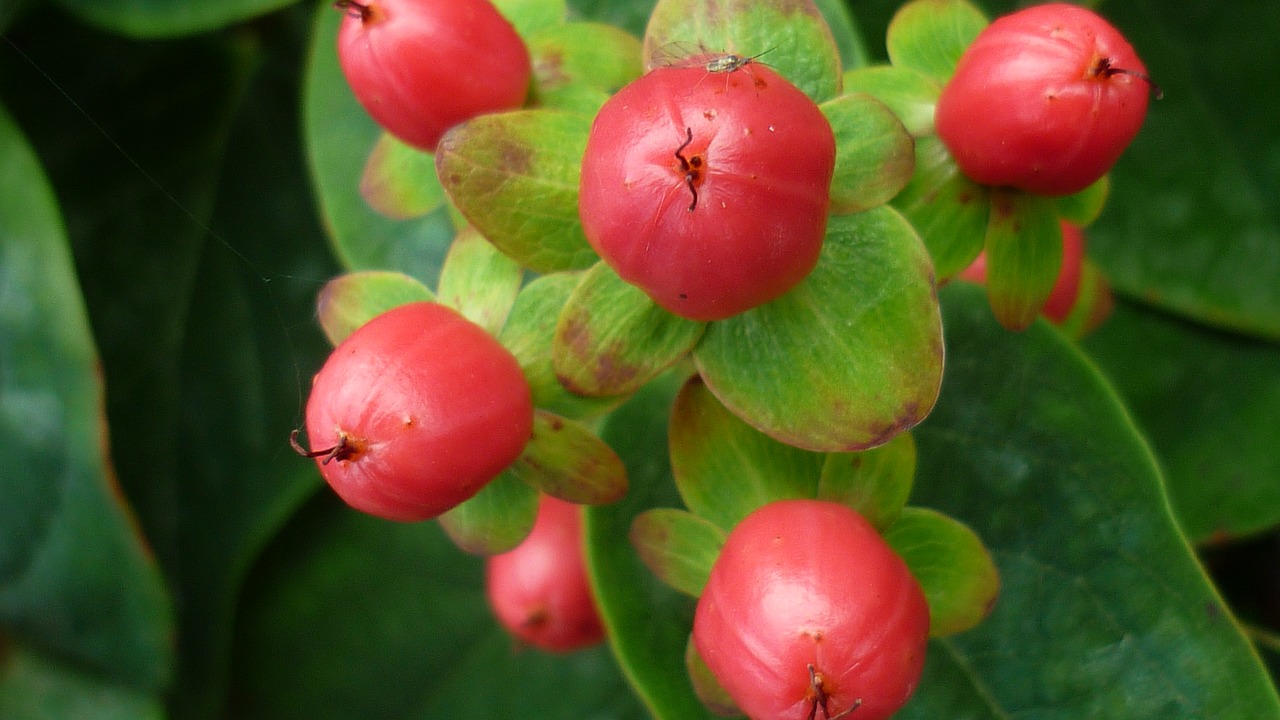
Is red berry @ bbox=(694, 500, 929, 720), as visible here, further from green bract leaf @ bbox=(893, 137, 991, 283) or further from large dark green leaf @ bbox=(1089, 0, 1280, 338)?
large dark green leaf @ bbox=(1089, 0, 1280, 338)

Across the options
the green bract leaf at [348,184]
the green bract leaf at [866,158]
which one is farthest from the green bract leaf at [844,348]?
the green bract leaf at [348,184]

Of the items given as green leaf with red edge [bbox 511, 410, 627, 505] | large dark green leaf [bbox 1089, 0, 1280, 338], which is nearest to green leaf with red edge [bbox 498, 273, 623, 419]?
green leaf with red edge [bbox 511, 410, 627, 505]

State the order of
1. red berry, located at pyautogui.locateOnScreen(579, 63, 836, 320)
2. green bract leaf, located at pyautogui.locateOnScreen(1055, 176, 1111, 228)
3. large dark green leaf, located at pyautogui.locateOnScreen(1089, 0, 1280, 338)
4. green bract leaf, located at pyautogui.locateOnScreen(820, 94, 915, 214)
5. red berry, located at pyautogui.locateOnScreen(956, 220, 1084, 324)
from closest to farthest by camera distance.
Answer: red berry, located at pyautogui.locateOnScreen(579, 63, 836, 320) → green bract leaf, located at pyautogui.locateOnScreen(820, 94, 915, 214) → green bract leaf, located at pyautogui.locateOnScreen(1055, 176, 1111, 228) → red berry, located at pyautogui.locateOnScreen(956, 220, 1084, 324) → large dark green leaf, located at pyautogui.locateOnScreen(1089, 0, 1280, 338)

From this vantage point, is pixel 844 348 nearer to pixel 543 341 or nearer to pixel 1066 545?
pixel 543 341

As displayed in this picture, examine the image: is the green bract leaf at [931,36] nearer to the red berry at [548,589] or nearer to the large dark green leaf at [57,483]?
the red berry at [548,589]

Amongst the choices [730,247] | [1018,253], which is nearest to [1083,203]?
[1018,253]
